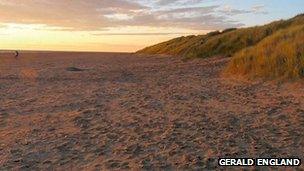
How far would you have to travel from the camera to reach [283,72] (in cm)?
1379

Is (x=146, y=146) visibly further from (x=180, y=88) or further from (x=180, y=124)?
(x=180, y=88)

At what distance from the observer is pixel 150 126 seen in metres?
8.41

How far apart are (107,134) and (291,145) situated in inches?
119
